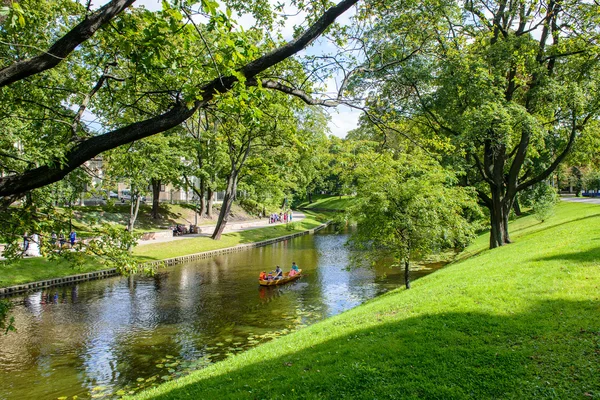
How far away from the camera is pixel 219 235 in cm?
3644

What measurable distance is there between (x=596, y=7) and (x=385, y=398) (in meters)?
16.9

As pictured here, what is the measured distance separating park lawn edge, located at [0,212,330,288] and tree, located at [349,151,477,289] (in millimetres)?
9876

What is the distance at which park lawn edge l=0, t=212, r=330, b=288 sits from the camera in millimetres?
20020

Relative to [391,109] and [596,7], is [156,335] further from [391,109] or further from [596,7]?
[596,7]

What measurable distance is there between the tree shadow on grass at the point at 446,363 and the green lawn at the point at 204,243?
67.0ft

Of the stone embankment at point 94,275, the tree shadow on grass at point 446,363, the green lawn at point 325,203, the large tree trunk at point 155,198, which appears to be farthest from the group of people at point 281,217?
the tree shadow on grass at point 446,363

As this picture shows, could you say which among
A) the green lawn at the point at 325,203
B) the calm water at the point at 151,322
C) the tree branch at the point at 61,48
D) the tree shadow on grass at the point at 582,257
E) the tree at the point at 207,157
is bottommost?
the calm water at the point at 151,322

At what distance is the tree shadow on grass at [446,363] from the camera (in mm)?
5613

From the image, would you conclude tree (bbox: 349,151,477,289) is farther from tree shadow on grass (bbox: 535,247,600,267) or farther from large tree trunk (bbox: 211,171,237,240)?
large tree trunk (bbox: 211,171,237,240)

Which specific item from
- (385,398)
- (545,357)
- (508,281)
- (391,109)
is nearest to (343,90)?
(391,109)

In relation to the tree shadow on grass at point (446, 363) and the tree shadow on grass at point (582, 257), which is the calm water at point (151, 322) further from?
the tree shadow on grass at point (582, 257)

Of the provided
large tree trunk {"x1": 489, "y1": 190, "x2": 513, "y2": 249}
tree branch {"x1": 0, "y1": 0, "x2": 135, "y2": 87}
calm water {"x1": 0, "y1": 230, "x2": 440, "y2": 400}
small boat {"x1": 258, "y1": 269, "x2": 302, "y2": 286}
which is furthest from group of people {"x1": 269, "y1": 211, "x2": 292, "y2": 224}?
tree branch {"x1": 0, "y1": 0, "x2": 135, "y2": 87}

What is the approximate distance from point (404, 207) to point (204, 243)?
23.2 m

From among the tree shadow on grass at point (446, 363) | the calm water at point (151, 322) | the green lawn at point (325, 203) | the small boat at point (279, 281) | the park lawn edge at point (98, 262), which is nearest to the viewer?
the tree shadow on grass at point (446, 363)
